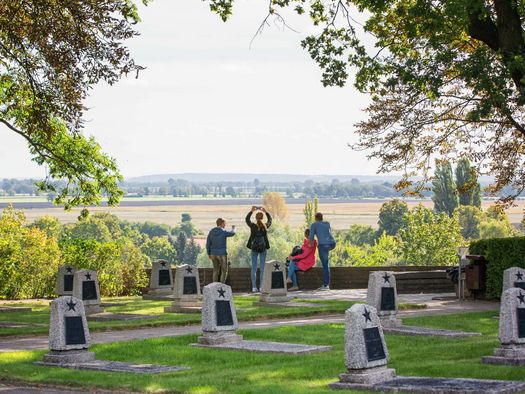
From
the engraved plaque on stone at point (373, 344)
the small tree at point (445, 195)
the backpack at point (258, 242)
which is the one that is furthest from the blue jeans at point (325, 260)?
the small tree at point (445, 195)

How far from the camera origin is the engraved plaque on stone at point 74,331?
17641 millimetres

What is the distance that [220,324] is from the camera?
19.9m

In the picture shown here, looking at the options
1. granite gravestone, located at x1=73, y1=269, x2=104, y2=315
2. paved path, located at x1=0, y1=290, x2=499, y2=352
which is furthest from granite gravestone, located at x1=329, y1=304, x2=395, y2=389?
granite gravestone, located at x1=73, y1=269, x2=104, y2=315

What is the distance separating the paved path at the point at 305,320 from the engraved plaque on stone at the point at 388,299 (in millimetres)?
2043

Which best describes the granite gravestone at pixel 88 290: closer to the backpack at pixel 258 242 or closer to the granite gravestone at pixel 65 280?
the granite gravestone at pixel 65 280

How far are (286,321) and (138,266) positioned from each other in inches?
485

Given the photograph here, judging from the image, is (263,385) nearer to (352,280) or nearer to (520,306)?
(520,306)

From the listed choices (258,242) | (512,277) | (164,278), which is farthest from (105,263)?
(512,277)

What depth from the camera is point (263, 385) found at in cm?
1527

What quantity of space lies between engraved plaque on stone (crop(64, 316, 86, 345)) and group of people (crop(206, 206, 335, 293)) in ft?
43.9

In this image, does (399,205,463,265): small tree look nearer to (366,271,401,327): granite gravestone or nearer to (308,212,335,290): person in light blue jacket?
(308,212,335,290): person in light blue jacket

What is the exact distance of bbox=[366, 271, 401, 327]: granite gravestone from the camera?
22078 millimetres

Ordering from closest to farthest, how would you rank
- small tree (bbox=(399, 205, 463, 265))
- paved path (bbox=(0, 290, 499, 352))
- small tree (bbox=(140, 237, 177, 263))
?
1. paved path (bbox=(0, 290, 499, 352))
2. small tree (bbox=(399, 205, 463, 265))
3. small tree (bbox=(140, 237, 177, 263))

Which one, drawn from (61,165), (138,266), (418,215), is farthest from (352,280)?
(418,215)
